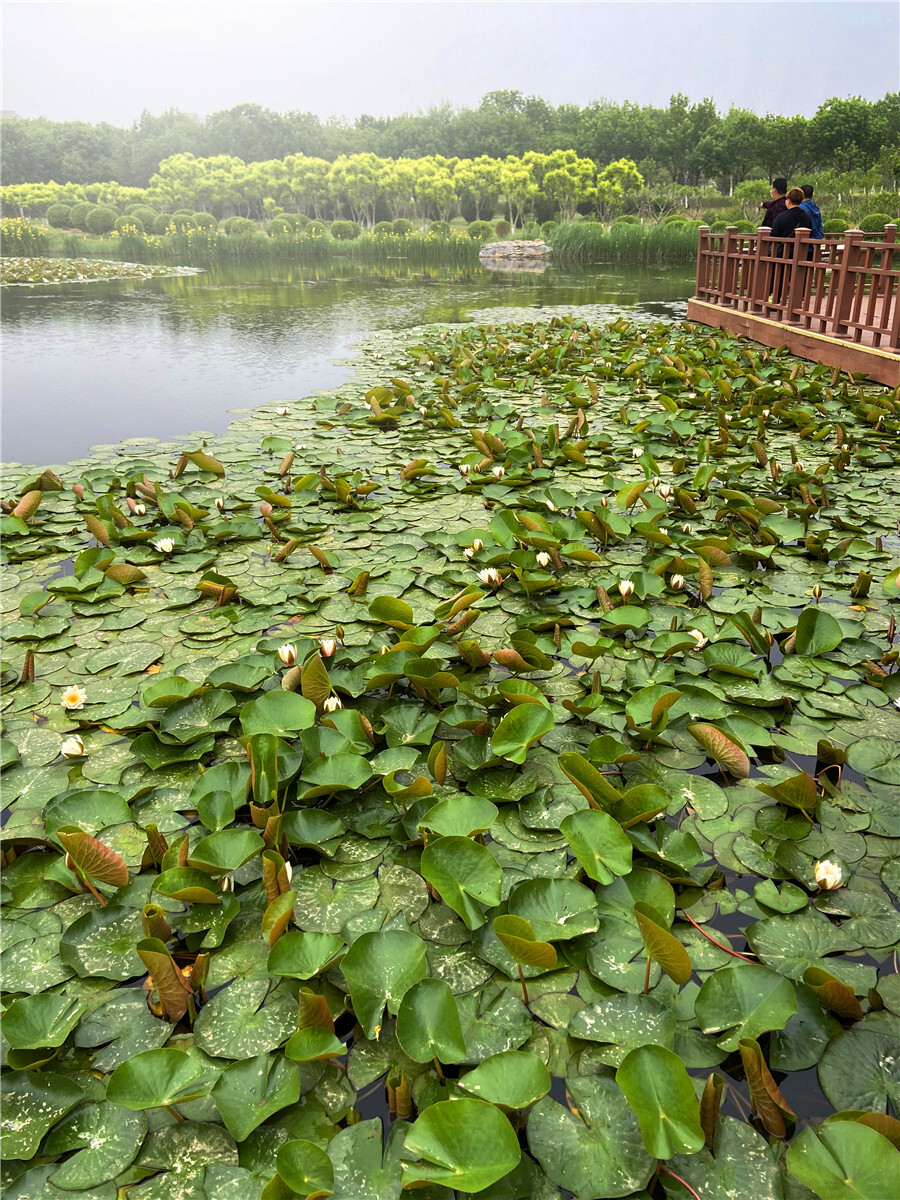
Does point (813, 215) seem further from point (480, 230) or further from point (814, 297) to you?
point (480, 230)

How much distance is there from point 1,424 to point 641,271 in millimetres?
17078

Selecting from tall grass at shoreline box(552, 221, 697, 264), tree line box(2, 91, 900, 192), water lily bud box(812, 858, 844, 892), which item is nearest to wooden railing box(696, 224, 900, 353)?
water lily bud box(812, 858, 844, 892)

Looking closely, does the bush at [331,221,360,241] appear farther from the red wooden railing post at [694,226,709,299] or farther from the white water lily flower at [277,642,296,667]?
the white water lily flower at [277,642,296,667]

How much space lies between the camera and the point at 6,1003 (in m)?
1.17

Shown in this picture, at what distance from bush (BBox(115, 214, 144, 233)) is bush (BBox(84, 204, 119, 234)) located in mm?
810

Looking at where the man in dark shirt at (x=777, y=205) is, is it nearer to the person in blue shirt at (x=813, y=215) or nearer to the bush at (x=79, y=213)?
the person in blue shirt at (x=813, y=215)

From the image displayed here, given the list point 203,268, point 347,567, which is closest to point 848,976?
point 347,567

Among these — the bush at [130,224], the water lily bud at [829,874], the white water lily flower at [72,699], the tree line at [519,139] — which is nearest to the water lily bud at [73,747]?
the white water lily flower at [72,699]

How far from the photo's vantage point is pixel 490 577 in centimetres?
242

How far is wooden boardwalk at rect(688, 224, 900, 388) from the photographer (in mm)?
5207

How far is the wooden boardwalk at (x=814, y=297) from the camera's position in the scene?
17.1 feet

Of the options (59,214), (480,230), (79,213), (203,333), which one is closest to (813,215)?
(203,333)

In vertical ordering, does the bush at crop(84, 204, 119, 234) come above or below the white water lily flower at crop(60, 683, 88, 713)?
above

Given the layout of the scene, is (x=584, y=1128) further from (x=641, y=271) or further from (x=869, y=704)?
(x=641, y=271)
